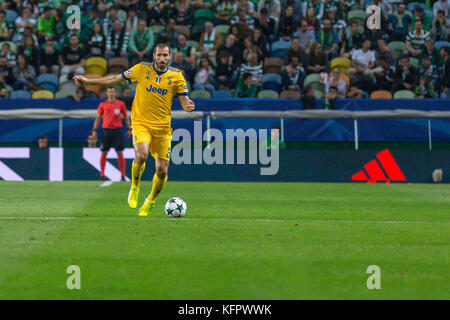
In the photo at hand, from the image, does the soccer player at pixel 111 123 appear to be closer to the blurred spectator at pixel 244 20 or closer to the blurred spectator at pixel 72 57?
the blurred spectator at pixel 72 57

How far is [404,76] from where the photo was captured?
20000mm

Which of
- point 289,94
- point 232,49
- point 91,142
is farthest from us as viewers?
point 232,49

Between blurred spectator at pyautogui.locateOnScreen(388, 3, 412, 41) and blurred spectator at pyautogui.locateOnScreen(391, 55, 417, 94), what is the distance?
2070 mm

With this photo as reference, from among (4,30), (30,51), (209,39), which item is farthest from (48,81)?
(209,39)

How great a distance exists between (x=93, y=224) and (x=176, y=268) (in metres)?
3.12

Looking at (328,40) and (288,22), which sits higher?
(288,22)

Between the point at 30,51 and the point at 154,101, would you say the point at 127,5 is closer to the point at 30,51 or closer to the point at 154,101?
the point at 30,51

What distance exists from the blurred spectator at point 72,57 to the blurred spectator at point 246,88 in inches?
180

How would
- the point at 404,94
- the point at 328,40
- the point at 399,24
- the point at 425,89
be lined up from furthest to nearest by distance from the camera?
the point at 399,24 < the point at 328,40 < the point at 425,89 < the point at 404,94

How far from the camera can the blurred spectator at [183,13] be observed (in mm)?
23062

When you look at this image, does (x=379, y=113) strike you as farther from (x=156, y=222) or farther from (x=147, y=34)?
(x=156, y=222)

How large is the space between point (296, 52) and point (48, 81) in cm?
696

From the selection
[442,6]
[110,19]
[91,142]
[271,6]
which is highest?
[271,6]

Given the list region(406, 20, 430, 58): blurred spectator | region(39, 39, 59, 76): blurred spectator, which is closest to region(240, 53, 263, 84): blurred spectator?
region(406, 20, 430, 58): blurred spectator
